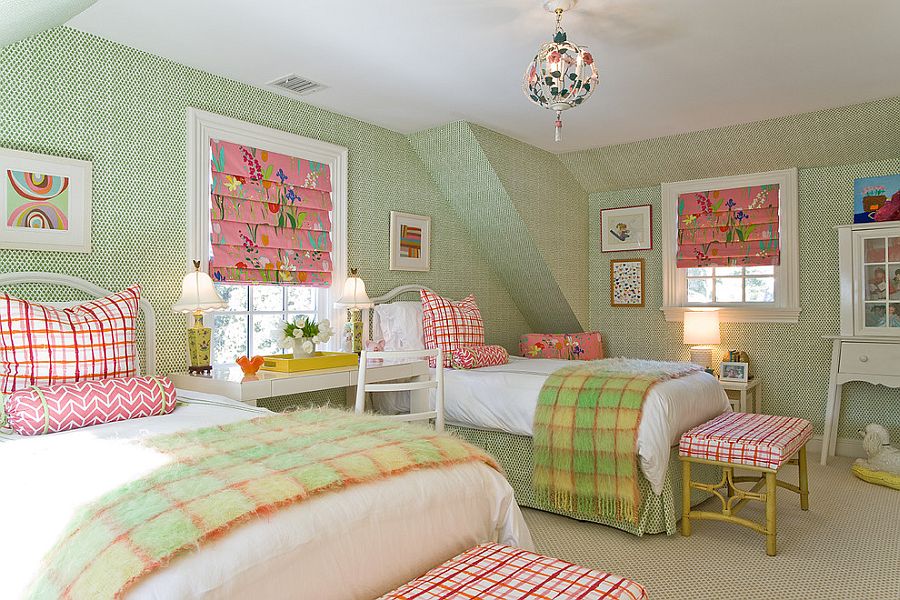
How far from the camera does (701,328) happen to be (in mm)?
5062

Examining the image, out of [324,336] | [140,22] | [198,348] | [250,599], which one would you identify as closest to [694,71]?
[324,336]

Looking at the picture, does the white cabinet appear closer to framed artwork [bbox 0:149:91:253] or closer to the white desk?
the white desk

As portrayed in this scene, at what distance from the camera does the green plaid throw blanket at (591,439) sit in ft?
10.1

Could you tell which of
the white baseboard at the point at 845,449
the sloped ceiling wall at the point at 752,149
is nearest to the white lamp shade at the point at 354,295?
the sloped ceiling wall at the point at 752,149

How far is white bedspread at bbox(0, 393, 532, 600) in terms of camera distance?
4.10 feet

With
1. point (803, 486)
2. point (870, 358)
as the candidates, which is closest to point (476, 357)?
point (803, 486)

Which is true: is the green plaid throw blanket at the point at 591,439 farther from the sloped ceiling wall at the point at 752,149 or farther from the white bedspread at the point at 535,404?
the sloped ceiling wall at the point at 752,149

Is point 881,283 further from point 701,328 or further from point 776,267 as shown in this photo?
point 701,328

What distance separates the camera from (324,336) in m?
3.64

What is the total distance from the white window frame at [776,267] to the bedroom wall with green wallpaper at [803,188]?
6 centimetres

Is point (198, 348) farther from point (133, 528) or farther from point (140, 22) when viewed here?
point (133, 528)

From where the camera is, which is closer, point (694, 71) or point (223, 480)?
point (223, 480)

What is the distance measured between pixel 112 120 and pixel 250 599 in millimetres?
2611

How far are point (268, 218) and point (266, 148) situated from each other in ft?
1.34
